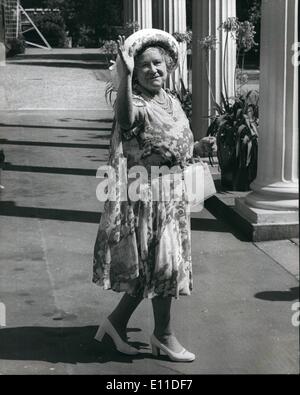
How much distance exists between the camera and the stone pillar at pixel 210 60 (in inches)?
440

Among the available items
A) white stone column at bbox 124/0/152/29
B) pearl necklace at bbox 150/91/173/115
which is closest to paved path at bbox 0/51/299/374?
pearl necklace at bbox 150/91/173/115

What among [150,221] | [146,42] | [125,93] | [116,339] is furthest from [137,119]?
[116,339]

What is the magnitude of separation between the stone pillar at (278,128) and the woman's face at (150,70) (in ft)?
9.69

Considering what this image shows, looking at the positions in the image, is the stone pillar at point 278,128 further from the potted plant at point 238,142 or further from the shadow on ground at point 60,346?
the shadow on ground at point 60,346

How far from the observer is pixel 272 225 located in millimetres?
8031

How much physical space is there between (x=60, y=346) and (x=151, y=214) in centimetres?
108

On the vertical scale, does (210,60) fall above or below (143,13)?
below

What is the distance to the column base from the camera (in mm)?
8023

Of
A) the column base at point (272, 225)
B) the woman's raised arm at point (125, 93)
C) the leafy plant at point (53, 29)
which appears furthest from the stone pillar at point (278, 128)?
the leafy plant at point (53, 29)

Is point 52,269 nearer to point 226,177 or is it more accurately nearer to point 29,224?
point 29,224

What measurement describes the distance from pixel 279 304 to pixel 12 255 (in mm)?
2638

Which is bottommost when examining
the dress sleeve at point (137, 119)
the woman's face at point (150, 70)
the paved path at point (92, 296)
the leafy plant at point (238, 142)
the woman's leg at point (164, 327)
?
the paved path at point (92, 296)

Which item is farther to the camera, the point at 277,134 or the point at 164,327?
the point at 277,134

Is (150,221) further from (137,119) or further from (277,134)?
(277,134)
